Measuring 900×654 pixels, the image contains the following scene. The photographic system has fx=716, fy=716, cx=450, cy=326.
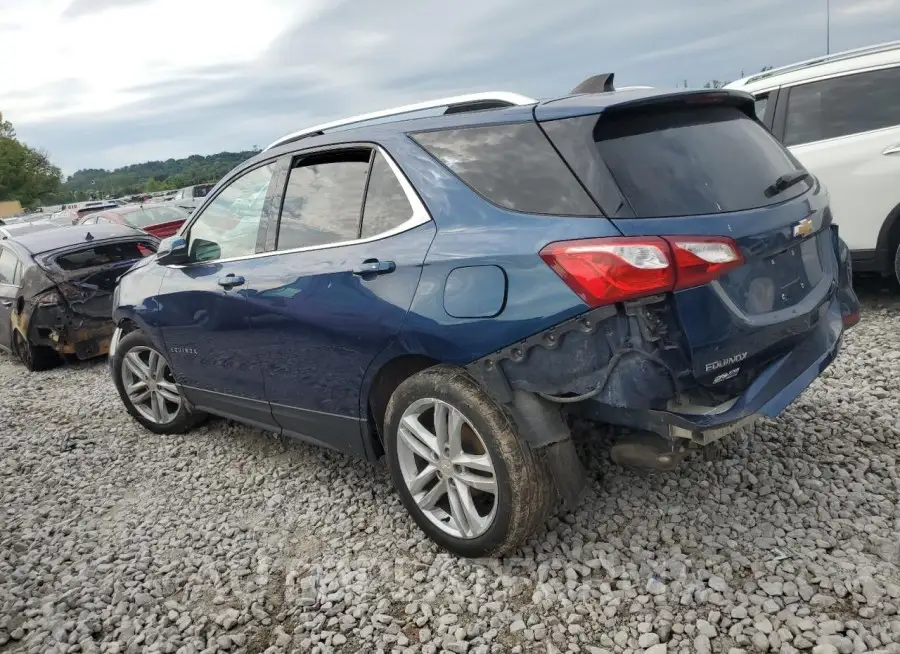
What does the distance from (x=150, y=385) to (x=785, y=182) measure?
428 cm

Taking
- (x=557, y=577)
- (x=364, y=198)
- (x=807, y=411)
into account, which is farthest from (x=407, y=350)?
(x=807, y=411)

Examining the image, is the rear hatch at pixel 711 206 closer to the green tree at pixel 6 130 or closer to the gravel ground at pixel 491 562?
the gravel ground at pixel 491 562

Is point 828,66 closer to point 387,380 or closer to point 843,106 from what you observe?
point 843,106

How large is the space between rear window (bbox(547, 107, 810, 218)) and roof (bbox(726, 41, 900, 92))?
2871 mm

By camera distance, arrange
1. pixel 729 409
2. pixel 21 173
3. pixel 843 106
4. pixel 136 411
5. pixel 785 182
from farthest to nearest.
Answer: pixel 21 173
pixel 843 106
pixel 136 411
pixel 785 182
pixel 729 409

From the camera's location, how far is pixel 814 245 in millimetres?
3010

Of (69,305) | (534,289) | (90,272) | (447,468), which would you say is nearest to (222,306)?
(447,468)

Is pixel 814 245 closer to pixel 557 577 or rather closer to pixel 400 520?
pixel 557 577

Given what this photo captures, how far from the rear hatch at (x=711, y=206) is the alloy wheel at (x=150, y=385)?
344 cm

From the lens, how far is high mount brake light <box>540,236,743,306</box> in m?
2.41

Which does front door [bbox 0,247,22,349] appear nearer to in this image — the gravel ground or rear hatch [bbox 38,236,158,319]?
rear hatch [bbox 38,236,158,319]

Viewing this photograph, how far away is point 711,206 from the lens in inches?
103

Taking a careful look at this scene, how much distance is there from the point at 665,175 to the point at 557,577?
1629 mm

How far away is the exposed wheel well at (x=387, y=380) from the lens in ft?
10.2
